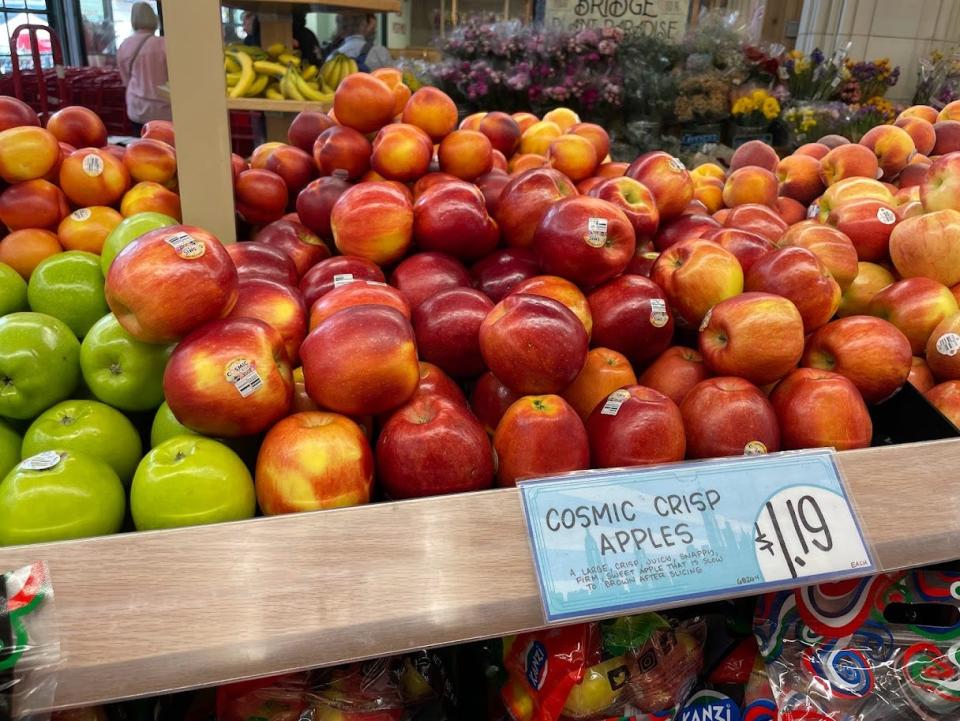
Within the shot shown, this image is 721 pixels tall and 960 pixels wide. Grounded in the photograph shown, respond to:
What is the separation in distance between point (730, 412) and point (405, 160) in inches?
32.8

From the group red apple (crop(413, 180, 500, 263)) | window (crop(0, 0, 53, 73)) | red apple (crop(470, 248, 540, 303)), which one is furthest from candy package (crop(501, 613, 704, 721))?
window (crop(0, 0, 53, 73))

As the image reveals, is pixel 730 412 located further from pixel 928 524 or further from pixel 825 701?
pixel 825 701

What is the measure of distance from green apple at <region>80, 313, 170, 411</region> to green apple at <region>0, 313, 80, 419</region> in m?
0.03

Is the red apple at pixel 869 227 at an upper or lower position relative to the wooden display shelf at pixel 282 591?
upper

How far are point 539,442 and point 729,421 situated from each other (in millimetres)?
265

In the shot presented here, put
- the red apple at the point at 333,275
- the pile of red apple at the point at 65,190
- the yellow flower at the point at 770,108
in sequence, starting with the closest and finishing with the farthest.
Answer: the red apple at the point at 333,275 < the pile of red apple at the point at 65,190 < the yellow flower at the point at 770,108

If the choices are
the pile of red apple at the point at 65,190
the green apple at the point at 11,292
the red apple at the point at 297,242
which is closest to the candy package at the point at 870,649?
the red apple at the point at 297,242

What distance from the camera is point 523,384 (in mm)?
946

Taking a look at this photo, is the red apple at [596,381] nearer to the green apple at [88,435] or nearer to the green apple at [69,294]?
the green apple at [88,435]

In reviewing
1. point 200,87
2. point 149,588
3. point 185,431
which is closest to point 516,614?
point 149,588

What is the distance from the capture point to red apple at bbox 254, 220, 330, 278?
4.40 feet

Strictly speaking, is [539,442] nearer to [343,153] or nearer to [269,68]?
[343,153]

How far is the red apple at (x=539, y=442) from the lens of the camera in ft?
2.79

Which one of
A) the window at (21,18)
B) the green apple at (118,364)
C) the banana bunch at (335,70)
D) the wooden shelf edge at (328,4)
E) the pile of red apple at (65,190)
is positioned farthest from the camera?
the window at (21,18)
